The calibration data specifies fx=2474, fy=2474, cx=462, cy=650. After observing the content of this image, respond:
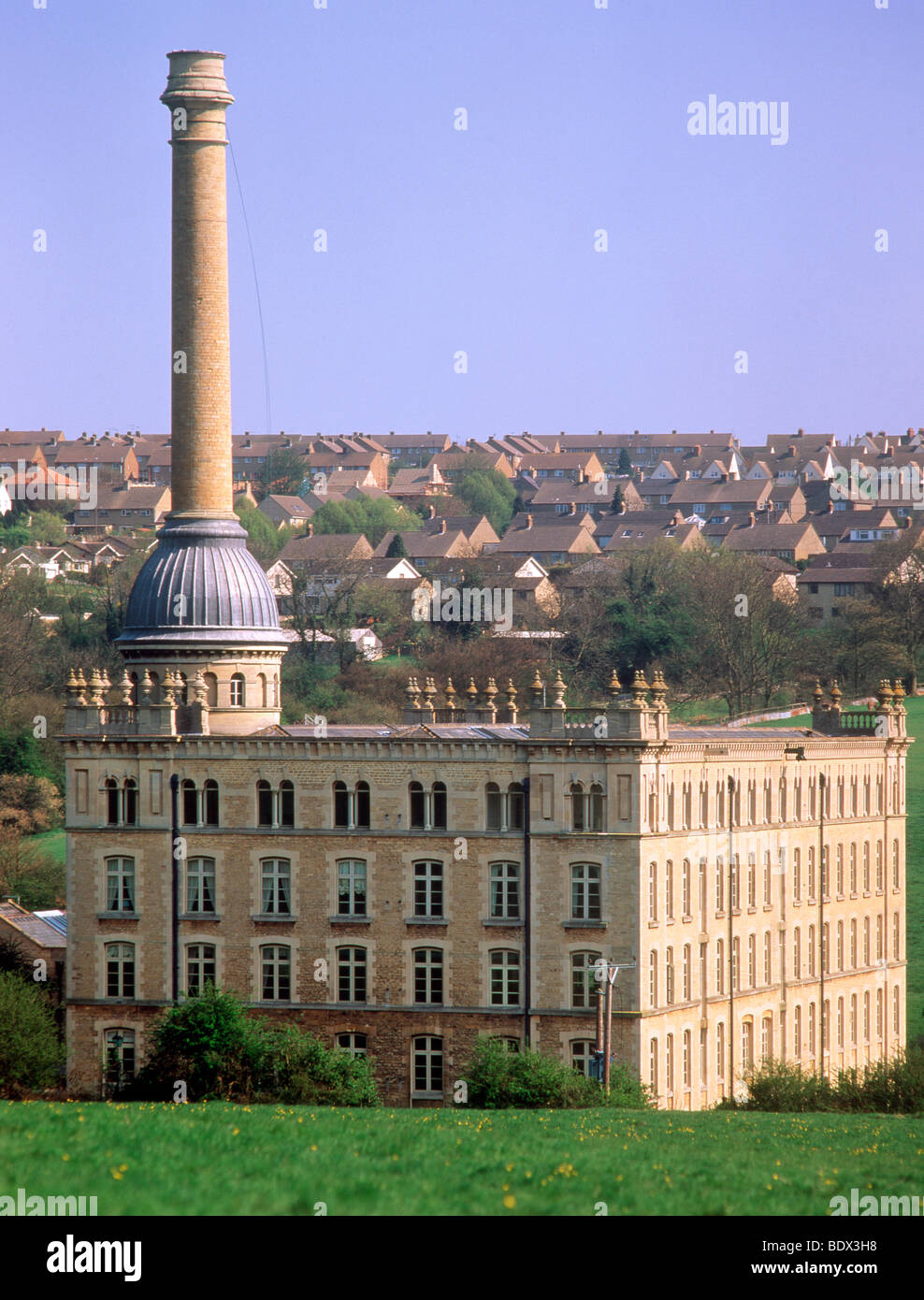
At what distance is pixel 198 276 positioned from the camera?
8331 cm

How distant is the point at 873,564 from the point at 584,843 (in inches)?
4225

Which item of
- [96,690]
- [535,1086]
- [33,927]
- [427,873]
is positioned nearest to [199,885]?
[427,873]

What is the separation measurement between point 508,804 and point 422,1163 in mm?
31912

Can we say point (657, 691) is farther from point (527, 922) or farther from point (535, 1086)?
point (535, 1086)

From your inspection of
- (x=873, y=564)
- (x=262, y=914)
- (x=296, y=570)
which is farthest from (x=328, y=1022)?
(x=873, y=564)

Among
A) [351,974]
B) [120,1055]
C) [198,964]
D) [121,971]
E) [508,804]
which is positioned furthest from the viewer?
[121,971]

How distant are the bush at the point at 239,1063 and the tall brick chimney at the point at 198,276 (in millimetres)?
23685

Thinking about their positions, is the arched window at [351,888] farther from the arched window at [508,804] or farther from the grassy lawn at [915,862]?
the grassy lawn at [915,862]

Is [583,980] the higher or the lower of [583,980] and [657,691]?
the lower

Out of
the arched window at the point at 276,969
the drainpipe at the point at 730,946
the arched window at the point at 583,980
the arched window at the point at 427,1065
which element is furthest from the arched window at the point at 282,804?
the drainpipe at the point at 730,946

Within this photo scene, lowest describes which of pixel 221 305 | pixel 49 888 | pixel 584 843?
pixel 49 888

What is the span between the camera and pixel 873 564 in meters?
172
